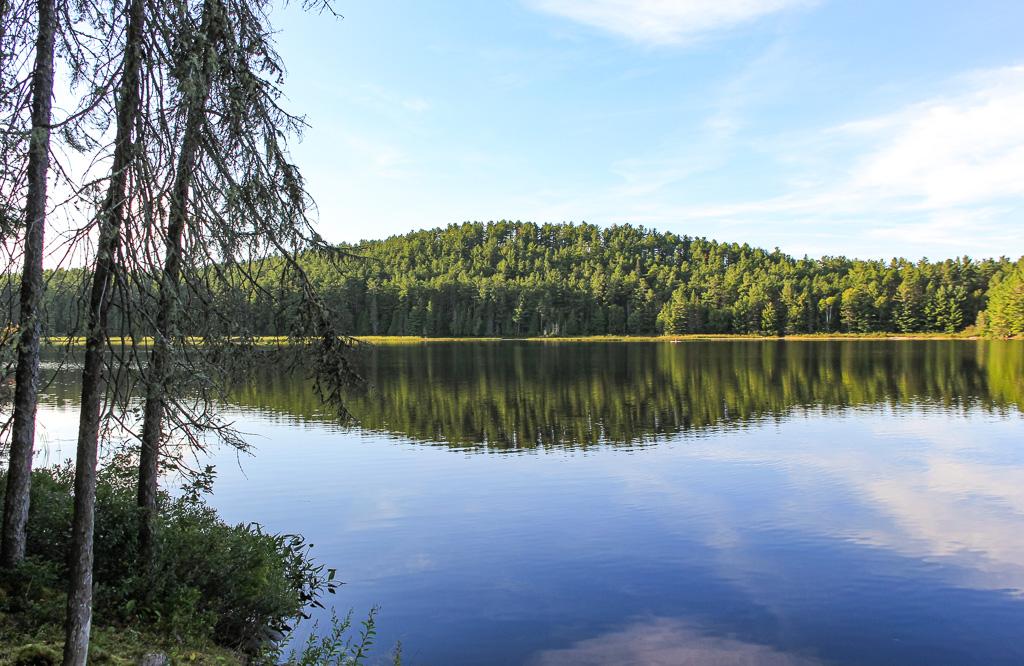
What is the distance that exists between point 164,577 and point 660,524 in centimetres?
1105

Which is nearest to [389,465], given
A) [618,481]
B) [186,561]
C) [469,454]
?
[469,454]

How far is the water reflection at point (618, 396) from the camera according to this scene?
31156 millimetres

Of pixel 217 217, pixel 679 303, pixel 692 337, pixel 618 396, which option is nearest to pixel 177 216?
pixel 217 217

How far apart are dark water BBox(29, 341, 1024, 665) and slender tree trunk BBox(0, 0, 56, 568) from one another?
8.65 ft

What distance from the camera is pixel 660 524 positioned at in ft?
55.3

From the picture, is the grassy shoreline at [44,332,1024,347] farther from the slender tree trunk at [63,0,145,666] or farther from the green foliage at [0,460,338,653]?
the slender tree trunk at [63,0,145,666]

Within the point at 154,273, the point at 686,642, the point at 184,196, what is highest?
the point at 184,196

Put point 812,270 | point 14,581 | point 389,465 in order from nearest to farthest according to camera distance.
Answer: point 14,581 < point 389,465 < point 812,270

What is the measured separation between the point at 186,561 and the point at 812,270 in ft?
684

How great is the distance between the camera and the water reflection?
31.2 meters

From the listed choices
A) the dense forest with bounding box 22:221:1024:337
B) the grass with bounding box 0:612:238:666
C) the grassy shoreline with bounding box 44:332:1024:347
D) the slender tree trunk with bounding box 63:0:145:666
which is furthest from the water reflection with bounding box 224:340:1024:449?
the dense forest with bounding box 22:221:1024:337

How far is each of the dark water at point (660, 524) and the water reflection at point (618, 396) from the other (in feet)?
1.27

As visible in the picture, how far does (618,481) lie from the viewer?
2105 centimetres

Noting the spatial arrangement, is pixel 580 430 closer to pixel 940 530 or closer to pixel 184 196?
pixel 940 530
